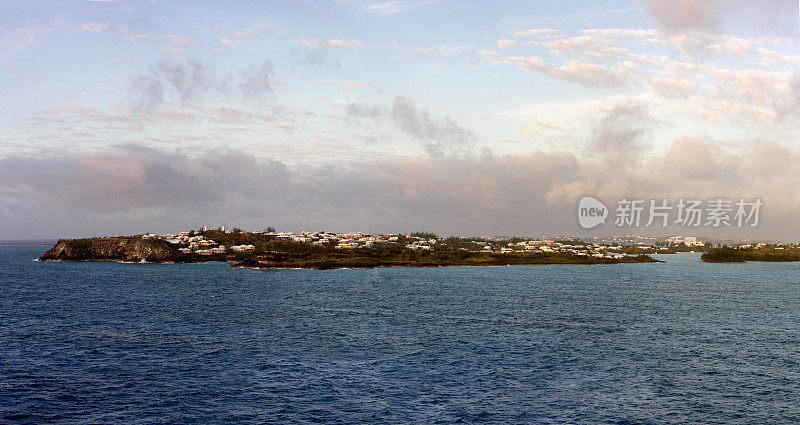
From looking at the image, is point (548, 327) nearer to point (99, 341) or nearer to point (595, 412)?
point (595, 412)

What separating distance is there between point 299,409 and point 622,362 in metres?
33.4

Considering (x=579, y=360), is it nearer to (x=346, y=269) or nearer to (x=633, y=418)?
(x=633, y=418)

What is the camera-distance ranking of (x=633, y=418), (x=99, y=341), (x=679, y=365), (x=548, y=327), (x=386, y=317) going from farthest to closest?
(x=386, y=317) < (x=548, y=327) < (x=99, y=341) < (x=679, y=365) < (x=633, y=418)

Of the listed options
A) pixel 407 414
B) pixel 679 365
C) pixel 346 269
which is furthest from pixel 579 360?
pixel 346 269

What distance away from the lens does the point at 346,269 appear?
18488 cm

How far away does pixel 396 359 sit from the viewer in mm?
54625

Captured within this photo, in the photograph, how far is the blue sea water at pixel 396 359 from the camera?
40.1 meters

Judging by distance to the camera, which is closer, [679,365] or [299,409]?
[299,409]

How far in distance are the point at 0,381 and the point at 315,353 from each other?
27.9m

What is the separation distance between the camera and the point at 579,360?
5472cm

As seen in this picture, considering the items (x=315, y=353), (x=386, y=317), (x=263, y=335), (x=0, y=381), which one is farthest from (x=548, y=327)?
(x=0, y=381)

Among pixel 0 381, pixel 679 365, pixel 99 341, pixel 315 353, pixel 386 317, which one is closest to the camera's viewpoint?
pixel 0 381

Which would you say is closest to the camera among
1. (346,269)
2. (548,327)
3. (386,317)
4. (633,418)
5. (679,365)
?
(633,418)

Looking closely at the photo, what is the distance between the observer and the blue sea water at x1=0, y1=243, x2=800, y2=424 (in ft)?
132
